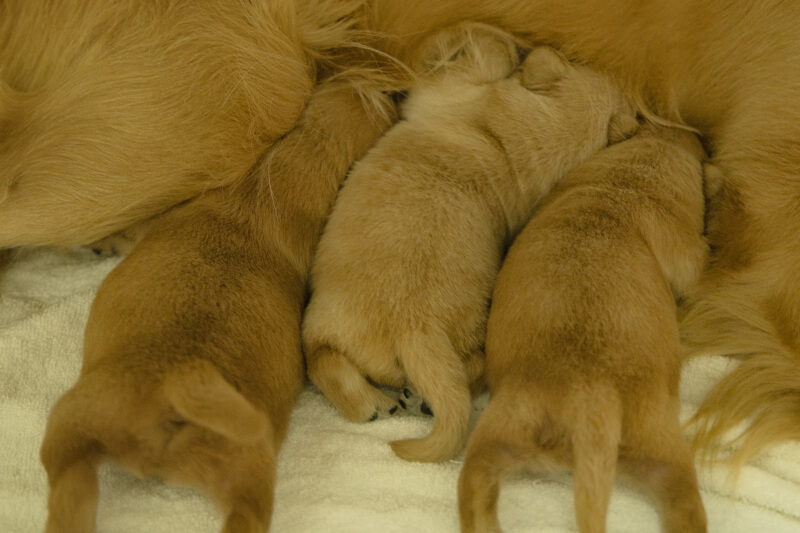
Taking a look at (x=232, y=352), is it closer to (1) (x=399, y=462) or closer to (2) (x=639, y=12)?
(1) (x=399, y=462)

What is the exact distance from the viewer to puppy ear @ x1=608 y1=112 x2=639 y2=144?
3.92 feet

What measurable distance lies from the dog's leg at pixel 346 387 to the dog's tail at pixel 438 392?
7 centimetres

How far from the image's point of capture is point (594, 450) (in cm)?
81

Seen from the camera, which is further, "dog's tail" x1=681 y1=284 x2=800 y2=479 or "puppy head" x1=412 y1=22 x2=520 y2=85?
"puppy head" x1=412 y1=22 x2=520 y2=85

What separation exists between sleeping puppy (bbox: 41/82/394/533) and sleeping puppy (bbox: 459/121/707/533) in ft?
0.80

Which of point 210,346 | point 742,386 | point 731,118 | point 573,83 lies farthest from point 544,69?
point 210,346

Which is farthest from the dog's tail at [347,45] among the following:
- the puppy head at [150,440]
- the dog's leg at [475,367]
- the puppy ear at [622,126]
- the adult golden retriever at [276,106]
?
the puppy head at [150,440]

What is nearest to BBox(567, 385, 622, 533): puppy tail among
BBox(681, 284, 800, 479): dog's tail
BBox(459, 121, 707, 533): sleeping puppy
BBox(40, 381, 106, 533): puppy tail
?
BBox(459, 121, 707, 533): sleeping puppy

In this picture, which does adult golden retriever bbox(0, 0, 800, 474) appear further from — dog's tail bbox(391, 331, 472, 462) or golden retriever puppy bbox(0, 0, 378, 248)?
dog's tail bbox(391, 331, 472, 462)

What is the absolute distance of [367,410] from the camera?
1.03 meters

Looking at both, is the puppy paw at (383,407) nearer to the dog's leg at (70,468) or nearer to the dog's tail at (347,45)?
the dog's leg at (70,468)

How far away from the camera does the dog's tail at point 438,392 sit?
0.95 meters

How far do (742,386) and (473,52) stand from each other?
2.04 feet

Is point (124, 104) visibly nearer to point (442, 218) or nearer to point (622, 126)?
point (442, 218)
